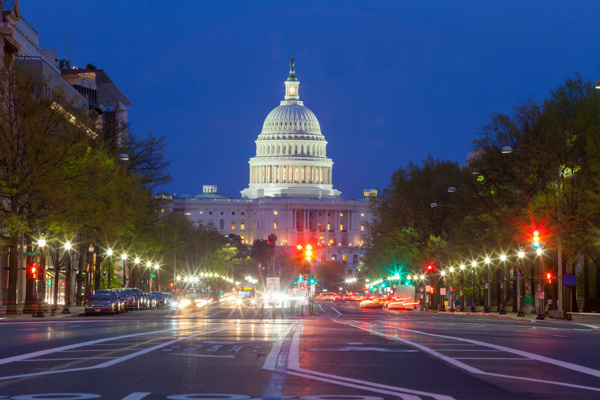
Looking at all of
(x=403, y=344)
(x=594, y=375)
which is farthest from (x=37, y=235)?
(x=594, y=375)

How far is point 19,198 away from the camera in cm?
5388

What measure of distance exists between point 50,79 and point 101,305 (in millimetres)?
13630

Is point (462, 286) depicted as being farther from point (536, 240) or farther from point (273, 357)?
point (273, 357)

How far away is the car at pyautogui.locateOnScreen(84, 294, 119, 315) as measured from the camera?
199 ft

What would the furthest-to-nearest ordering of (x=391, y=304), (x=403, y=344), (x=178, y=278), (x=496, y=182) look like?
(x=178, y=278)
(x=391, y=304)
(x=496, y=182)
(x=403, y=344)

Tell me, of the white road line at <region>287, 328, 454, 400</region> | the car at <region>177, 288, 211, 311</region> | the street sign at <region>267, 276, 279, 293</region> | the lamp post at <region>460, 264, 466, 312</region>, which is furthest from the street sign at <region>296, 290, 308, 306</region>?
the white road line at <region>287, 328, 454, 400</region>

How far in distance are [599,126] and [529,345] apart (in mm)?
38375

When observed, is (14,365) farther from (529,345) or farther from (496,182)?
(496,182)

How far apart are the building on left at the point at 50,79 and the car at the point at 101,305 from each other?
4461mm

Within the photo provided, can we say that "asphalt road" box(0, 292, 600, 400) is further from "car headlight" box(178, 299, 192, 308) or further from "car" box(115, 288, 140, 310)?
"car headlight" box(178, 299, 192, 308)

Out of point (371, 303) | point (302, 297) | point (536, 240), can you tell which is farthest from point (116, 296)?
point (371, 303)

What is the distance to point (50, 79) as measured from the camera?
59344 millimetres

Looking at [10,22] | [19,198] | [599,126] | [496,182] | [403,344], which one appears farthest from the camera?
[10,22]

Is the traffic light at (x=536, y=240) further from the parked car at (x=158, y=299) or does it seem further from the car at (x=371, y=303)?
the car at (x=371, y=303)
